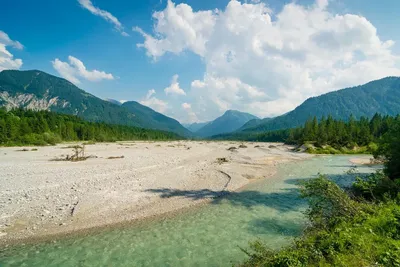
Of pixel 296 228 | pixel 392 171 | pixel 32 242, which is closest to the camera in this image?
pixel 32 242

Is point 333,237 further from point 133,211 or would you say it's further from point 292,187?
point 292,187

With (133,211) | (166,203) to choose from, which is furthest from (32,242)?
(166,203)

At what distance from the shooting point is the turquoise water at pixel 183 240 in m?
12.6

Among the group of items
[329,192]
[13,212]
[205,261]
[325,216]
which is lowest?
[205,261]

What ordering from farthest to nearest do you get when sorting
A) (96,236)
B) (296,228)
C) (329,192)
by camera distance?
(296,228) < (96,236) < (329,192)

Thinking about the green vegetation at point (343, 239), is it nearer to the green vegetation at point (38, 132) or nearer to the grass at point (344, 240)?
the grass at point (344, 240)

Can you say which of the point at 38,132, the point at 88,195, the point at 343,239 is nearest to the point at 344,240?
the point at 343,239

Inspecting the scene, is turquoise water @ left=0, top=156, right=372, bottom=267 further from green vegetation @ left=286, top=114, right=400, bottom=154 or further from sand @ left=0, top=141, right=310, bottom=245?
green vegetation @ left=286, top=114, right=400, bottom=154

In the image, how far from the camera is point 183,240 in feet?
48.9

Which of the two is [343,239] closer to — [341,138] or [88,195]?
[88,195]

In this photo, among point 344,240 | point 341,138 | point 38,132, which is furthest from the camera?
point 38,132

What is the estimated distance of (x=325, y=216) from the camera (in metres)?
12.1

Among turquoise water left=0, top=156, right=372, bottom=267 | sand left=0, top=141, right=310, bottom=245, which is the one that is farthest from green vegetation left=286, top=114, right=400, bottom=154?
turquoise water left=0, top=156, right=372, bottom=267

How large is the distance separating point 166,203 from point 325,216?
13915 millimetres
